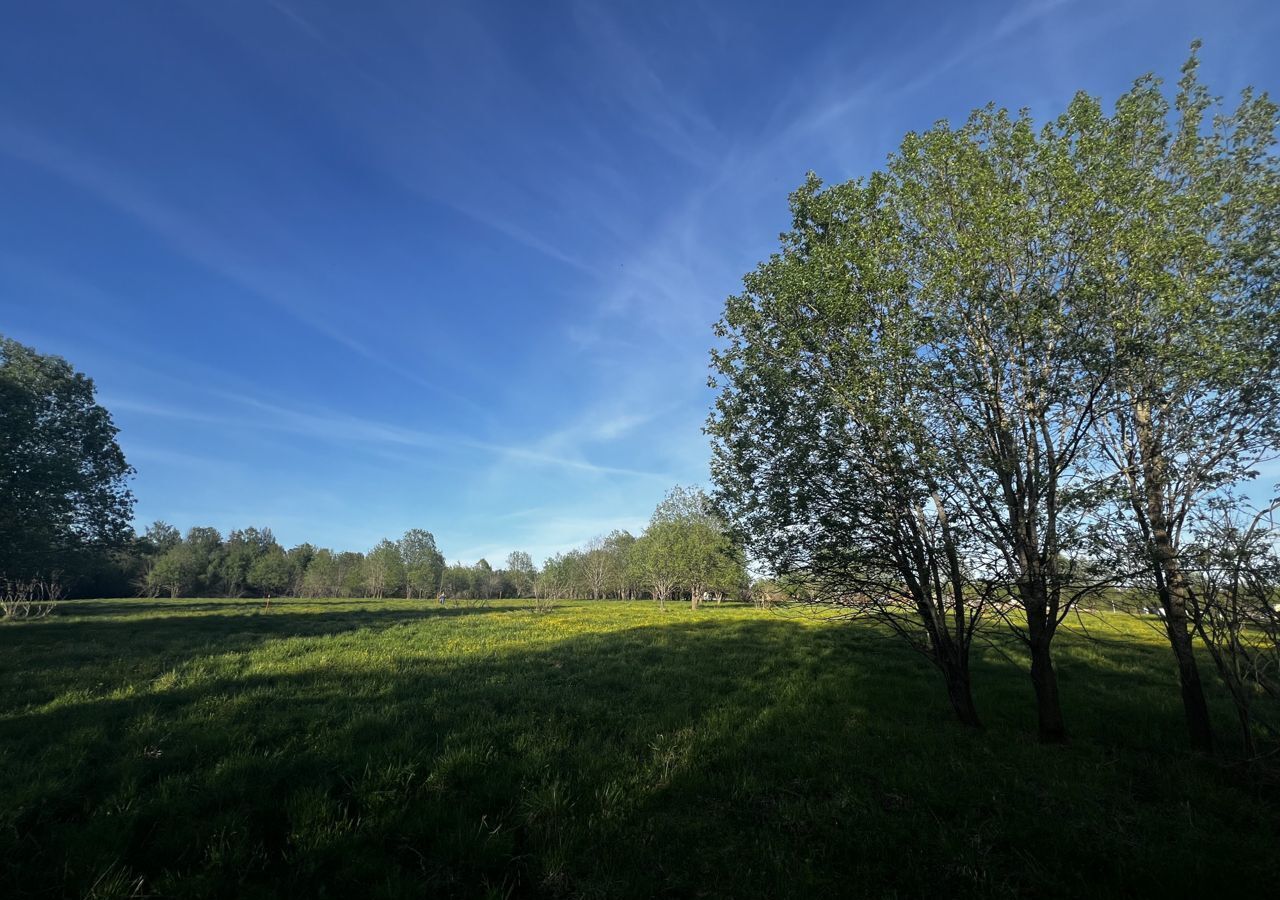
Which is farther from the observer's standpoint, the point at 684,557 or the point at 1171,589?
the point at 684,557

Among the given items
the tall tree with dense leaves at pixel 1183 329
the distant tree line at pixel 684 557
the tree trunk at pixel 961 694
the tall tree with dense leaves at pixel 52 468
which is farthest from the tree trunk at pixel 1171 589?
the tall tree with dense leaves at pixel 52 468

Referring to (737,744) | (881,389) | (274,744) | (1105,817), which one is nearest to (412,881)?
(274,744)

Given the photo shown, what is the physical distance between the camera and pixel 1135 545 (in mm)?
9938

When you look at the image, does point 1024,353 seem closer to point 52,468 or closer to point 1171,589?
point 1171,589

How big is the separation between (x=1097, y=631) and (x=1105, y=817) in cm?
3040

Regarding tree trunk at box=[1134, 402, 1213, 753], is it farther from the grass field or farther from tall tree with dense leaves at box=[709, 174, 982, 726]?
tall tree with dense leaves at box=[709, 174, 982, 726]

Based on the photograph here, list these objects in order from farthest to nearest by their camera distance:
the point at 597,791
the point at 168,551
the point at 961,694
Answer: the point at 168,551
the point at 961,694
the point at 597,791

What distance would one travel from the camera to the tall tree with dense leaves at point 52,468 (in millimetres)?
31188

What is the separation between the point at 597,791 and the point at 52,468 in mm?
43386

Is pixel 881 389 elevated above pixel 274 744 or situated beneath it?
elevated above

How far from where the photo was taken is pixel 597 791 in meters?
7.85

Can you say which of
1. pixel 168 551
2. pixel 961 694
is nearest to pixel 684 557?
pixel 961 694

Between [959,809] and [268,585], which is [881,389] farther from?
[268,585]

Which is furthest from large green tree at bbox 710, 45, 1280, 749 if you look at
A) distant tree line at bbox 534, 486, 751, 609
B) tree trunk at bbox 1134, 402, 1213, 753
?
distant tree line at bbox 534, 486, 751, 609
